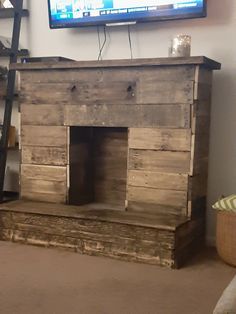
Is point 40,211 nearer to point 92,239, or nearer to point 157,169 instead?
point 92,239

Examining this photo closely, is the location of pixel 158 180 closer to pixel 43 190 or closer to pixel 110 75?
pixel 110 75

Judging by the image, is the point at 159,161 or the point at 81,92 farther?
the point at 81,92

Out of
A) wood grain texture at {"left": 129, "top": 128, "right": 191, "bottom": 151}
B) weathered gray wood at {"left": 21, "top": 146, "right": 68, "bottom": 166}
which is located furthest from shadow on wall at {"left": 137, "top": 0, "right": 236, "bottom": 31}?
weathered gray wood at {"left": 21, "top": 146, "right": 68, "bottom": 166}

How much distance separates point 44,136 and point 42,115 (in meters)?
0.13

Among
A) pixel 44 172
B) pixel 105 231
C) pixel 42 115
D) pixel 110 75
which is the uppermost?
pixel 110 75

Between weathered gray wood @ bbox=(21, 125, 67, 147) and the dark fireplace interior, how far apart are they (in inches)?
5.9

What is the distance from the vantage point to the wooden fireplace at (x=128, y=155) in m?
2.38

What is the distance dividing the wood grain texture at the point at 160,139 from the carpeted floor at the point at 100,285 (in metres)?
0.64

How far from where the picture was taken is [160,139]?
2471mm

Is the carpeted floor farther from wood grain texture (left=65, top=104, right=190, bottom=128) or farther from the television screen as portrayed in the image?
the television screen

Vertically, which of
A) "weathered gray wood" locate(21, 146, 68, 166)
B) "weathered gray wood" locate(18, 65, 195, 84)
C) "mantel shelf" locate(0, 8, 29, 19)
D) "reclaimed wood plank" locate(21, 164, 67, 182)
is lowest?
"reclaimed wood plank" locate(21, 164, 67, 182)

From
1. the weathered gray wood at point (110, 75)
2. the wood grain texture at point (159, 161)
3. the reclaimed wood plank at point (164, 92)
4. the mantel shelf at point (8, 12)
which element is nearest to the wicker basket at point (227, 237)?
the wood grain texture at point (159, 161)

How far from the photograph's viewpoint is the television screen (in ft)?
8.44

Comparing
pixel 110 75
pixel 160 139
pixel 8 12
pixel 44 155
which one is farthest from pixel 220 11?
pixel 8 12
